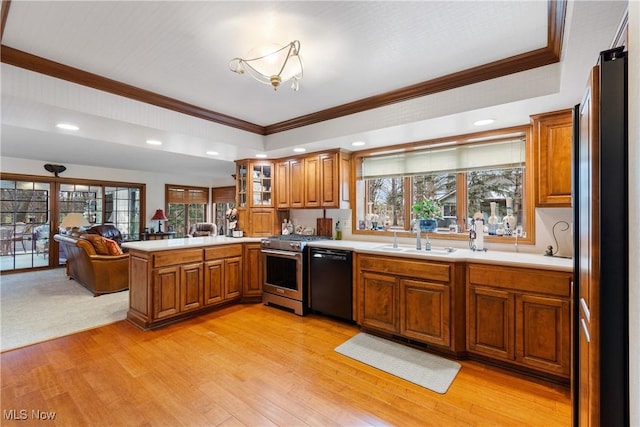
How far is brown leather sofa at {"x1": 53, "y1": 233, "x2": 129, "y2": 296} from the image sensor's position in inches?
174

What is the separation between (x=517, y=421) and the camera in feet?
6.03

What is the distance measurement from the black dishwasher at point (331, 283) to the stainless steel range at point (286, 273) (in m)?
0.11

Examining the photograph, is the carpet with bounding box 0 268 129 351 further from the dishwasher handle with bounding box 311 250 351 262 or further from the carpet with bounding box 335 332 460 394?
the carpet with bounding box 335 332 460 394

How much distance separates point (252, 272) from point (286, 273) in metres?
0.59

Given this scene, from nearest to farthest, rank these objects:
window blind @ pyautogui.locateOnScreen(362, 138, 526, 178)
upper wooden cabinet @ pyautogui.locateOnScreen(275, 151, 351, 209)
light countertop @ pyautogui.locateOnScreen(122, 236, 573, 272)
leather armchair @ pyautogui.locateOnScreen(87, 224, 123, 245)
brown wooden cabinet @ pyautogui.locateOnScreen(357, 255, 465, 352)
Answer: light countertop @ pyautogui.locateOnScreen(122, 236, 573, 272) → brown wooden cabinet @ pyautogui.locateOnScreen(357, 255, 465, 352) → window blind @ pyautogui.locateOnScreen(362, 138, 526, 178) → upper wooden cabinet @ pyautogui.locateOnScreen(275, 151, 351, 209) → leather armchair @ pyautogui.locateOnScreen(87, 224, 123, 245)

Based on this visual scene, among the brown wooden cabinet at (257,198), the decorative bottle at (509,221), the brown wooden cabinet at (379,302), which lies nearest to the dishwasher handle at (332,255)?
the brown wooden cabinet at (379,302)


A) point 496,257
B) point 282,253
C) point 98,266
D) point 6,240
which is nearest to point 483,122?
point 496,257

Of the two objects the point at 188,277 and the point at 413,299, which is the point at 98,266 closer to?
the point at 188,277

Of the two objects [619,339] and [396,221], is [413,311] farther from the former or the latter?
[619,339]

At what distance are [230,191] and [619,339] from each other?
8.80 m

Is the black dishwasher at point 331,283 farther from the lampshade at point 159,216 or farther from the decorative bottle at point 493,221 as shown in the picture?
the lampshade at point 159,216

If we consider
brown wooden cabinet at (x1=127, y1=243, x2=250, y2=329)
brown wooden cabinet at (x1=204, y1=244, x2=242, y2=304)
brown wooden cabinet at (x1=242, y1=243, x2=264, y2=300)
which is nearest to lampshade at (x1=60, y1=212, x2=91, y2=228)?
brown wooden cabinet at (x1=127, y1=243, x2=250, y2=329)

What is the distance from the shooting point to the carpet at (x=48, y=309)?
306cm

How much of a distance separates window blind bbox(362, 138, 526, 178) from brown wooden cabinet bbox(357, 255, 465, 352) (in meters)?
1.27
